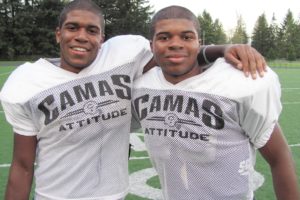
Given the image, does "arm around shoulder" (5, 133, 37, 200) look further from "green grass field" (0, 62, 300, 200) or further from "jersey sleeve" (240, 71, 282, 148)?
"green grass field" (0, 62, 300, 200)

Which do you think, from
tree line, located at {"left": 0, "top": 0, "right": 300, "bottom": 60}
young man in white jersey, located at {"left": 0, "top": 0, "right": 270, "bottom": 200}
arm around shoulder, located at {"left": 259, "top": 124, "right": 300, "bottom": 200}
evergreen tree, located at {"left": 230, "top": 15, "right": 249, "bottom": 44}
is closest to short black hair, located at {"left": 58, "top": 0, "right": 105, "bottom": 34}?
young man in white jersey, located at {"left": 0, "top": 0, "right": 270, "bottom": 200}

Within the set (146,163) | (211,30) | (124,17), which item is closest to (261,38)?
(211,30)

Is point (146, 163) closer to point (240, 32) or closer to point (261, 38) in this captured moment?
point (261, 38)

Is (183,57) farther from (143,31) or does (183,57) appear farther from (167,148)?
(143,31)

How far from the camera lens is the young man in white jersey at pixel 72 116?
220cm

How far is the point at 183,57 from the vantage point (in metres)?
2.03

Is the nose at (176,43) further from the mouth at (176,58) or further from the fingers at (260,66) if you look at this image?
the fingers at (260,66)

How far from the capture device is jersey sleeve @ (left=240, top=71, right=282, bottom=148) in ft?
6.27

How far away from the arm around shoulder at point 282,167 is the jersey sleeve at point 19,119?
109 centimetres

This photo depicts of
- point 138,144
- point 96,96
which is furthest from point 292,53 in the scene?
point 96,96

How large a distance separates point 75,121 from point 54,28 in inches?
1556

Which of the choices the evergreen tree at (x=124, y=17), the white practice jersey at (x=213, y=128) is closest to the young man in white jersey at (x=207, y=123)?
the white practice jersey at (x=213, y=128)

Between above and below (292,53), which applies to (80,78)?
above

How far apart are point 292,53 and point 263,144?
2163 inches
